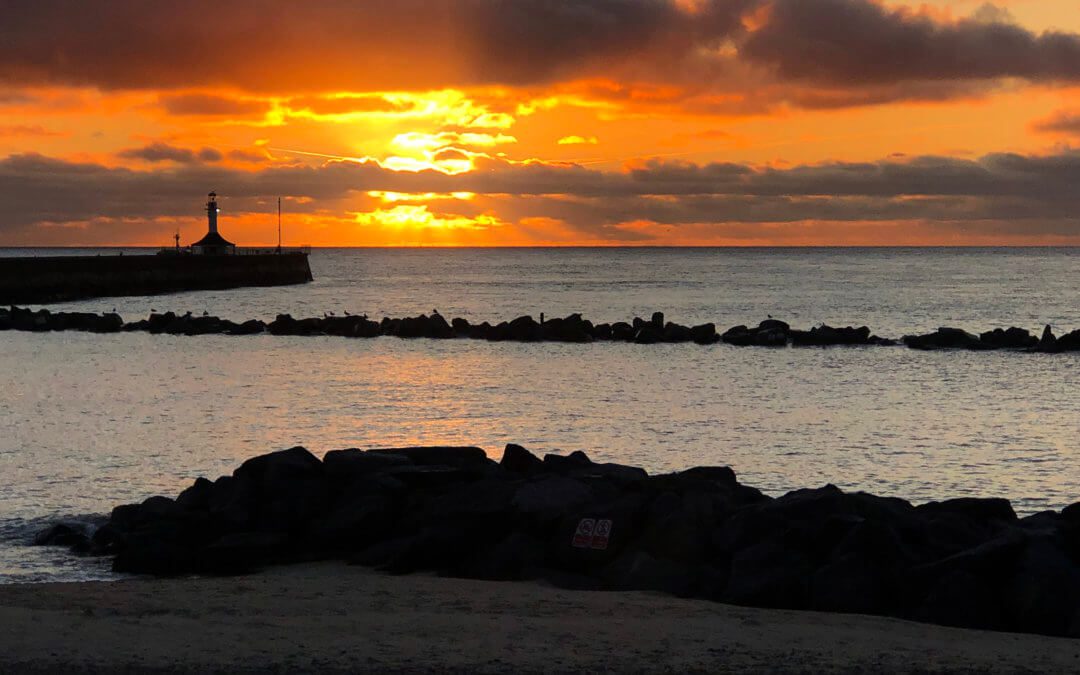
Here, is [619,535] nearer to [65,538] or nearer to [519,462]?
[519,462]

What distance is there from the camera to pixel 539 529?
12.7 meters

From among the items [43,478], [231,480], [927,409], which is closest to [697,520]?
[231,480]

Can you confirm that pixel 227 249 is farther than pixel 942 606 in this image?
Yes

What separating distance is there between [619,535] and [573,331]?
36374 millimetres

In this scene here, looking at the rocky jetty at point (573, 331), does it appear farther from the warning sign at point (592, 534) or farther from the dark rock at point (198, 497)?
the warning sign at point (592, 534)

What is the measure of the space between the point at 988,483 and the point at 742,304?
68.4 meters

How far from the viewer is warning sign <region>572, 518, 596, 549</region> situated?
1209 centimetres

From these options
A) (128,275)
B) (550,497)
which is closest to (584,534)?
(550,497)

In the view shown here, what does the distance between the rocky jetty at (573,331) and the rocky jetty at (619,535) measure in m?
33.0

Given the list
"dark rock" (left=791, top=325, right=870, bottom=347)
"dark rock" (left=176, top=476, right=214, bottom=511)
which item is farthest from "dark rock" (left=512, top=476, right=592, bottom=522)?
"dark rock" (left=791, top=325, right=870, bottom=347)

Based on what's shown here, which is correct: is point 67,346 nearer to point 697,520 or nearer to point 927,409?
point 927,409

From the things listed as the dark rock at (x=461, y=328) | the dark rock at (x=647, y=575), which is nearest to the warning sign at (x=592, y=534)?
the dark rock at (x=647, y=575)

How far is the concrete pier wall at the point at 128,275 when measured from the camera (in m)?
74.4

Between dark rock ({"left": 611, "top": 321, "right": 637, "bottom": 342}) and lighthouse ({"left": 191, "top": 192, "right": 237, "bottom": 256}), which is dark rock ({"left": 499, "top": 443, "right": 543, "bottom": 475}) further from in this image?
lighthouse ({"left": 191, "top": 192, "right": 237, "bottom": 256})
